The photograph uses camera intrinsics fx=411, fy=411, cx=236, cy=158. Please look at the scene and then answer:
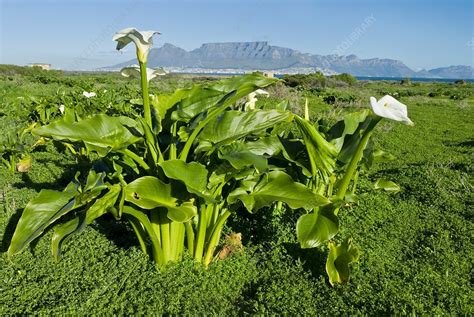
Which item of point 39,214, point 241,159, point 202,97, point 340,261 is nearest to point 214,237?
point 241,159

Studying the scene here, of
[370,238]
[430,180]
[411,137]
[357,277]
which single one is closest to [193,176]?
[357,277]

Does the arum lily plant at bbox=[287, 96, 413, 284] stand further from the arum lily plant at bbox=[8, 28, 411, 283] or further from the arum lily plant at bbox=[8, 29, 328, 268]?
the arum lily plant at bbox=[8, 29, 328, 268]

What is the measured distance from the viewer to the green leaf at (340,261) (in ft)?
7.87

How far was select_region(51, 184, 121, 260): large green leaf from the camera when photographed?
2.11 metres

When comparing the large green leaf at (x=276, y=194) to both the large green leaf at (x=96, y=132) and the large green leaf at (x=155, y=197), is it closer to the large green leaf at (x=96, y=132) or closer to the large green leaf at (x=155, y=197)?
the large green leaf at (x=155, y=197)

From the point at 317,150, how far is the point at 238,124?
1.82 ft

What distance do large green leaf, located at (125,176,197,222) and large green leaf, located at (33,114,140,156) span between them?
0.23m

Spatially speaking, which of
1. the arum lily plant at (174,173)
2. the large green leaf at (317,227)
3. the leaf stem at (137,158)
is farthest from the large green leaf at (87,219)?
the large green leaf at (317,227)

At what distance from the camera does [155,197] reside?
229 centimetres

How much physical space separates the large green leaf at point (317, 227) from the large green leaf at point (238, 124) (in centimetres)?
61

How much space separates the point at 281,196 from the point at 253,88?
662mm

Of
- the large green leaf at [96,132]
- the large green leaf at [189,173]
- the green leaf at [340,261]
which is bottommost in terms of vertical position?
the green leaf at [340,261]

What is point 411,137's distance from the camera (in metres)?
8.01

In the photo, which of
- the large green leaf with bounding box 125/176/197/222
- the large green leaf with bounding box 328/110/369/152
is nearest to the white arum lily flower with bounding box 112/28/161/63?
the large green leaf with bounding box 125/176/197/222
